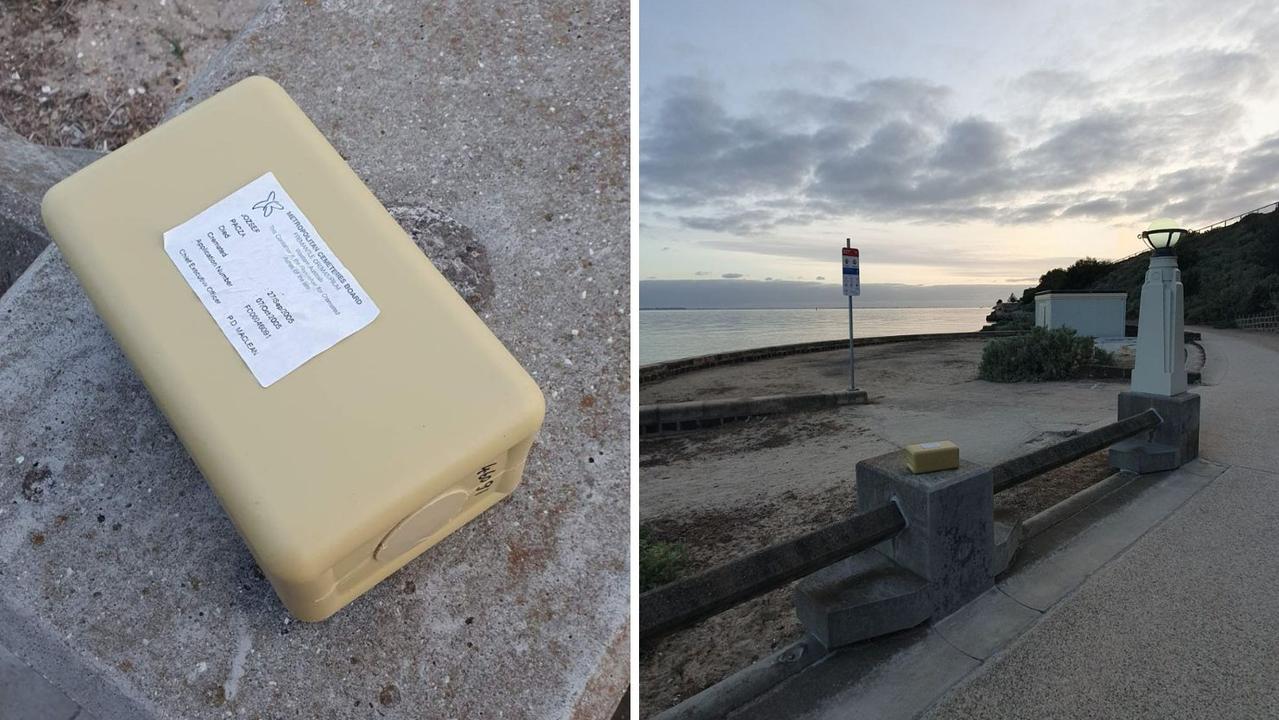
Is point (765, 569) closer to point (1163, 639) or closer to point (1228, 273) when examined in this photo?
point (1163, 639)

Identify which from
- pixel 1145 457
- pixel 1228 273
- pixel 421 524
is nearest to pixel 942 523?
pixel 421 524

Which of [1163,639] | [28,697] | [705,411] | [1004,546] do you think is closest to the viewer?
[28,697]

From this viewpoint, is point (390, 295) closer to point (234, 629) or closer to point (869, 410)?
point (234, 629)

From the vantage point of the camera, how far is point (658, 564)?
2.80 meters

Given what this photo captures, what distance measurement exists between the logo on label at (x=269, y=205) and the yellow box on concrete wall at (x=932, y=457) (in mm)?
1721

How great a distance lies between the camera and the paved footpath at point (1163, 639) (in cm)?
149

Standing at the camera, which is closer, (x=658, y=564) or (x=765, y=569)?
(x=765, y=569)

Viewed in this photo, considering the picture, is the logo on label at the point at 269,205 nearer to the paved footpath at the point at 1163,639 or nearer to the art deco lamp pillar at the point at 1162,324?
the paved footpath at the point at 1163,639

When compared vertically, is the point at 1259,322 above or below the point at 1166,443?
above

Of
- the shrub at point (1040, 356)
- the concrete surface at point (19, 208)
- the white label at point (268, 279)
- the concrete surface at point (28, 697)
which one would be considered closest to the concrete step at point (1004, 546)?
the white label at point (268, 279)

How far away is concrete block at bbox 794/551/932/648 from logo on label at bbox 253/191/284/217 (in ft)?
5.37

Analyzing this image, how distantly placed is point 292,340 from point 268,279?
13cm

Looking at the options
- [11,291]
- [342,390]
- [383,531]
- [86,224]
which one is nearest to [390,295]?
[342,390]

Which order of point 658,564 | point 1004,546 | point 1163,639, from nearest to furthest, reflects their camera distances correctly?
point 1163,639
point 1004,546
point 658,564
